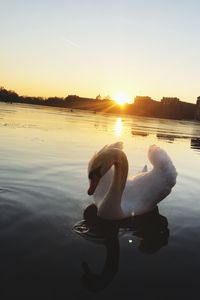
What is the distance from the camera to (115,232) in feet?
27.3

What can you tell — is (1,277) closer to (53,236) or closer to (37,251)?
(37,251)

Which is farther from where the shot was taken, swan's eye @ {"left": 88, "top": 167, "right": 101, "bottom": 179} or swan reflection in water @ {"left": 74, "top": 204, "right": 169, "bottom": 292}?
swan's eye @ {"left": 88, "top": 167, "right": 101, "bottom": 179}

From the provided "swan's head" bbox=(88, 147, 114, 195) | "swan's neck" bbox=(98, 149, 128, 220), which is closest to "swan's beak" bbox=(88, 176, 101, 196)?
"swan's head" bbox=(88, 147, 114, 195)

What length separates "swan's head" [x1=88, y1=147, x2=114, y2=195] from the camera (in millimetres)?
7953

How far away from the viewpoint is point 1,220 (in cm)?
809

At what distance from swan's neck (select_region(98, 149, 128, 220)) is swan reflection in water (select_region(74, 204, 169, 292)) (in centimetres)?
19

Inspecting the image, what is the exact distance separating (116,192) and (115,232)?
77cm

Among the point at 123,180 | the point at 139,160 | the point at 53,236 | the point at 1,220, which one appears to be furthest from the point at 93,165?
the point at 139,160

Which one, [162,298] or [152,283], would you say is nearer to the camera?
[162,298]

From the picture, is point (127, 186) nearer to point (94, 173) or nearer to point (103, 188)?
point (103, 188)

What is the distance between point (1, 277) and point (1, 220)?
7.62 ft

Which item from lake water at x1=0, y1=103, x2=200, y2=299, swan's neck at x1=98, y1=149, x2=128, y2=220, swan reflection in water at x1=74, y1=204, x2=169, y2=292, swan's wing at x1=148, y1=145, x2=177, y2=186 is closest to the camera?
lake water at x1=0, y1=103, x2=200, y2=299

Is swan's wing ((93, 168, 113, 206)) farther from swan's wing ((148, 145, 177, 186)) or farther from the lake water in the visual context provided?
swan's wing ((148, 145, 177, 186))

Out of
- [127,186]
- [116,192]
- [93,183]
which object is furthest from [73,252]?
[127,186]
